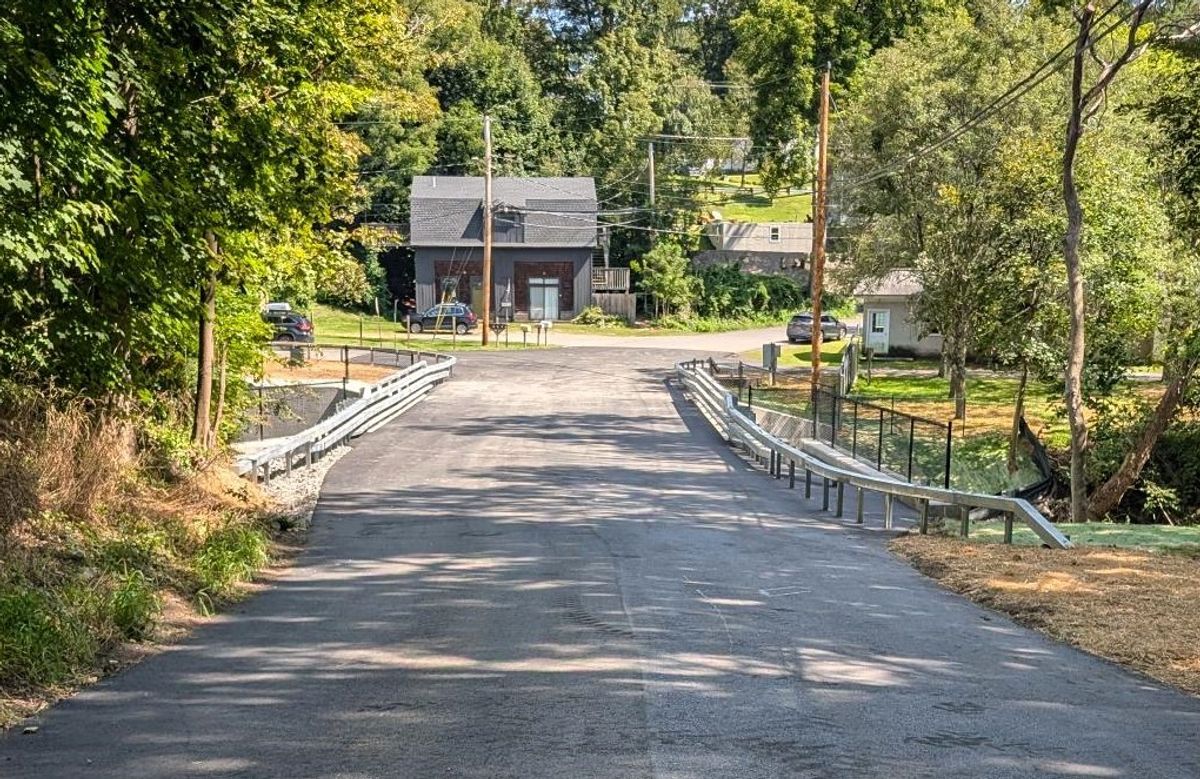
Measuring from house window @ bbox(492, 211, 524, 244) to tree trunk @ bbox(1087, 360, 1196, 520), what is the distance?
4727cm

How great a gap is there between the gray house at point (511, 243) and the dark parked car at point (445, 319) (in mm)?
4695

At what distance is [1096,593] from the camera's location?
10.5m

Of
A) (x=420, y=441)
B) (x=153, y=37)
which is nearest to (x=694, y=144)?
(x=420, y=441)

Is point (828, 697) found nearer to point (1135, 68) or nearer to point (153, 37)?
point (153, 37)

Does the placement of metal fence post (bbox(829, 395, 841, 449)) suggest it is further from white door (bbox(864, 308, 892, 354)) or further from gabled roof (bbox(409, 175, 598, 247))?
gabled roof (bbox(409, 175, 598, 247))

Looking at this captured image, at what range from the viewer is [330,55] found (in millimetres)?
16531

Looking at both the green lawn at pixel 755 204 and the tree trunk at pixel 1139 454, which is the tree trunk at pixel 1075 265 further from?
the green lawn at pixel 755 204

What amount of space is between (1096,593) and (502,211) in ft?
199

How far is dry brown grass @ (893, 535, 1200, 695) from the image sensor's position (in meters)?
8.68

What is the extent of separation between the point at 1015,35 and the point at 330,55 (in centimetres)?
2794

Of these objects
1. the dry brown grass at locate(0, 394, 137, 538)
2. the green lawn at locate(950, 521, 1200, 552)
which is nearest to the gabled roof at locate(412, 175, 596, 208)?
the green lawn at locate(950, 521, 1200, 552)

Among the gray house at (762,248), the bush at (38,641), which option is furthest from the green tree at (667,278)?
the bush at (38,641)

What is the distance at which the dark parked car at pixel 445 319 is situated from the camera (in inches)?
2466

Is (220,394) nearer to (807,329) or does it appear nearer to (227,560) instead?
(227,560)
